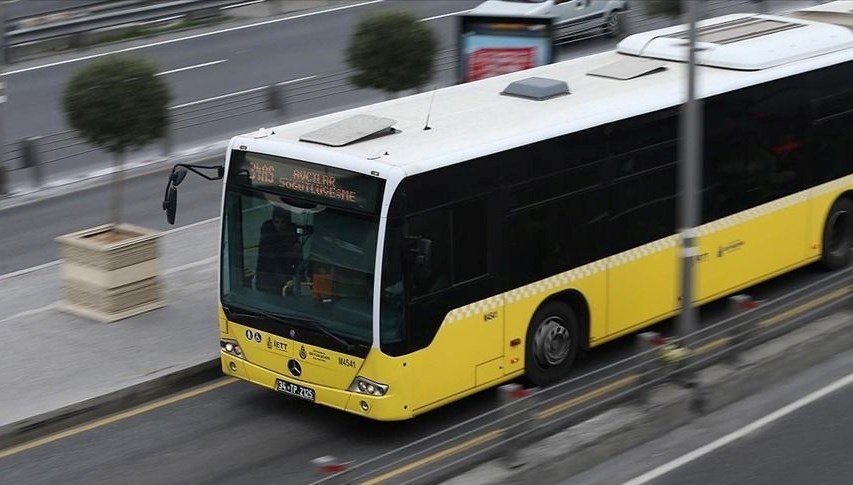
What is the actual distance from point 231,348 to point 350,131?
7.59 ft

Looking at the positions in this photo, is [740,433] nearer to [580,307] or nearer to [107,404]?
[580,307]

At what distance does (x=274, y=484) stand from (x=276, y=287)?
1871 mm

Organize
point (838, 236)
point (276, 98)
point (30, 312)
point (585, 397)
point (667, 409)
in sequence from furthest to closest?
point (276, 98)
point (838, 236)
point (30, 312)
point (585, 397)
point (667, 409)

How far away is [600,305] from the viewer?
13688mm

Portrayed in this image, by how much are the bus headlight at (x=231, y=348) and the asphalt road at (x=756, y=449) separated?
3616mm

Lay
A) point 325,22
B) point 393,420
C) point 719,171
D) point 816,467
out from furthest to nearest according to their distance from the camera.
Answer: point 325,22, point 719,171, point 393,420, point 816,467


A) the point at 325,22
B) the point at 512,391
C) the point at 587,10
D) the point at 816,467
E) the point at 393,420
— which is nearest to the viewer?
the point at 512,391

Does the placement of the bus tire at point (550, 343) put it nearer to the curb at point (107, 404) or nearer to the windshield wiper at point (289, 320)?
the windshield wiper at point (289, 320)

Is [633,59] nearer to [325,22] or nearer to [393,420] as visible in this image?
[393,420]

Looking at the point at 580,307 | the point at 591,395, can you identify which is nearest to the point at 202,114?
the point at 580,307

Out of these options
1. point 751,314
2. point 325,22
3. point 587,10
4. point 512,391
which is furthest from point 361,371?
point 325,22

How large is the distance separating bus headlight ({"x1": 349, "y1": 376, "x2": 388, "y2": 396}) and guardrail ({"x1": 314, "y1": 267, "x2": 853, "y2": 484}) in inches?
21.3

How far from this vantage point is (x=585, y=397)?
12805 millimetres

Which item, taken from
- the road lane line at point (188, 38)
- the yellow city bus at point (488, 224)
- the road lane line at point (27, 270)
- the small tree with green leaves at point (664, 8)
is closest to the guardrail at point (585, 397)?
the yellow city bus at point (488, 224)
